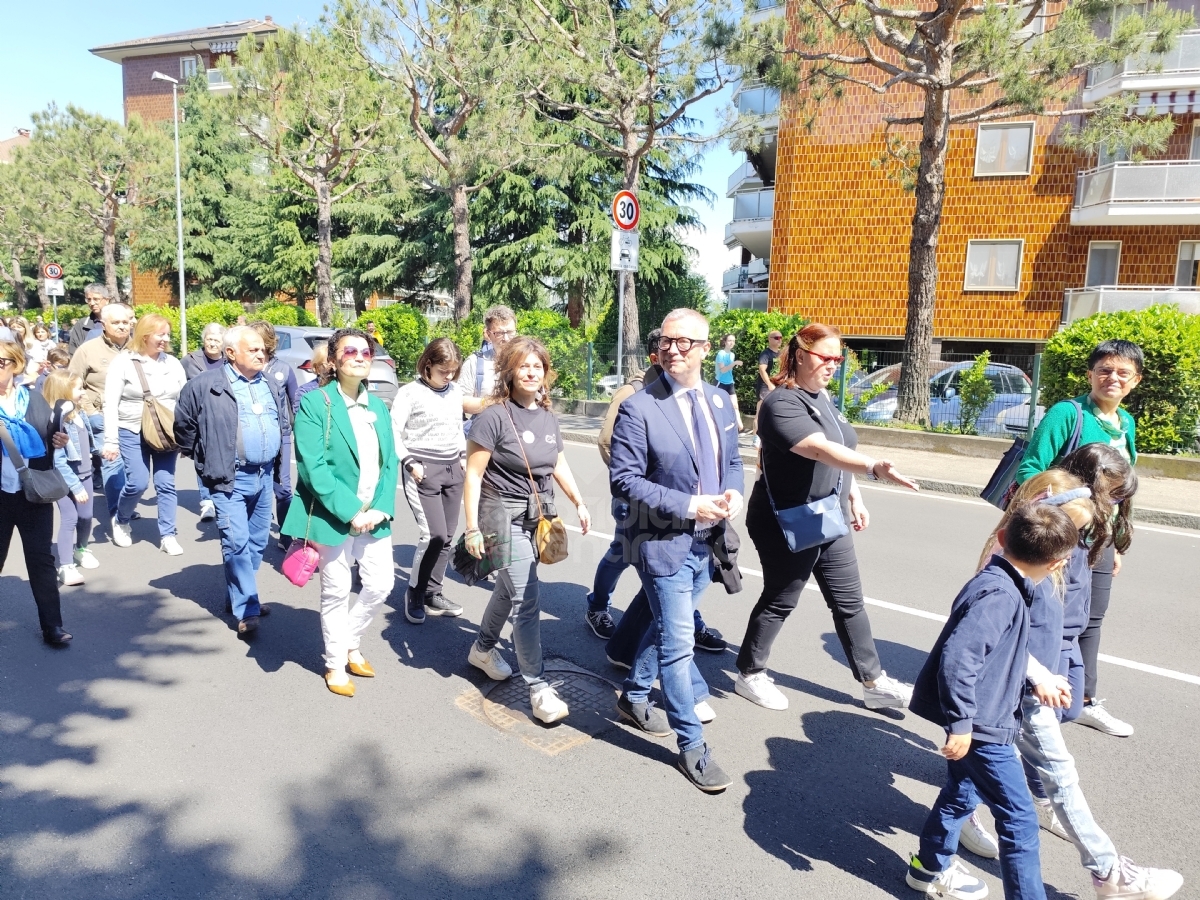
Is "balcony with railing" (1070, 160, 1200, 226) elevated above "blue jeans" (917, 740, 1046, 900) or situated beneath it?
elevated above

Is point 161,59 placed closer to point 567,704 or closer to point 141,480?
point 141,480

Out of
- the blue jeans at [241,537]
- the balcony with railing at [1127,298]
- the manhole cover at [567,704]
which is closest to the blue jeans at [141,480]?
the blue jeans at [241,537]

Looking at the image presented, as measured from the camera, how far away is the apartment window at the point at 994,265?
24688mm

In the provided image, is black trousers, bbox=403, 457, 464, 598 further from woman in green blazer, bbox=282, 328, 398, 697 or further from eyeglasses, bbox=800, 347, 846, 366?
eyeglasses, bbox=800, 347, 846, 366

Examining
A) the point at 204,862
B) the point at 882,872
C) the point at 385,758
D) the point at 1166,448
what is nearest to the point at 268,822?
the point at 204,862

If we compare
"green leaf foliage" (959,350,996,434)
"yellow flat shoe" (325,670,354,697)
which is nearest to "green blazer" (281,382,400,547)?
"yellow flat shoe" (325,670,354,697)

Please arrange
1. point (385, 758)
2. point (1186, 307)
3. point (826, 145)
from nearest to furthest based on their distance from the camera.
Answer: point (385, 758), point (1186, 307), point (826, 145)

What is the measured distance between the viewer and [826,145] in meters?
26.1

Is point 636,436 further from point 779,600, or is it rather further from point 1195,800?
point 1195,800

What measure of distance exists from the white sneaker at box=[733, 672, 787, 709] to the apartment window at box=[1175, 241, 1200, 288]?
24729 millimetres

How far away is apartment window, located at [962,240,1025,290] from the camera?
2469 cm

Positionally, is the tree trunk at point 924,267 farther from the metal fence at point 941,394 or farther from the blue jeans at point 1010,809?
the blue jeans at point 1010,809

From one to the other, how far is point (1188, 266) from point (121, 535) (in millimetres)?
26426

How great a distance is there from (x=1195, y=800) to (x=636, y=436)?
2.65 metres
